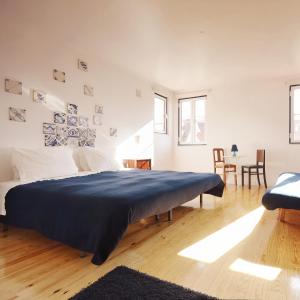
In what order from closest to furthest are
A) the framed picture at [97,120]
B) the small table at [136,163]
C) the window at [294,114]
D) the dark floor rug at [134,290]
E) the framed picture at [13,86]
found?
the dark floor rug at [134,290] → the framed picture at [13,86] → the framed picture at [97,120] → the small table at [136,163] → the window at [294,114]

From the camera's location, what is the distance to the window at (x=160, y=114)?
19.9 feet

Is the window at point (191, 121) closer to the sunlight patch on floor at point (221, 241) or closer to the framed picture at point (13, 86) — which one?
the sunlight patch on floor at point (221, 241)

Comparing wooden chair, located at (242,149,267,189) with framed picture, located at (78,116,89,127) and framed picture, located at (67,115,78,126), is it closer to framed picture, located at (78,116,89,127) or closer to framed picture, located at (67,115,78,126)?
framed picture, located at (78,116,89,127)

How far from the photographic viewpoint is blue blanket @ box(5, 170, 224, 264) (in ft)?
5.75

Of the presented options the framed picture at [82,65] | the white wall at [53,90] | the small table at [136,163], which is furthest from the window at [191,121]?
the framed picture at [82,65]

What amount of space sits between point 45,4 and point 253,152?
193 inches

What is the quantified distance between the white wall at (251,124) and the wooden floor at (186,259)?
2810 mm

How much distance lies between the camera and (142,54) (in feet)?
13.1

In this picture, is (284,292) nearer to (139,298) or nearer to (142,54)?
(139,298)

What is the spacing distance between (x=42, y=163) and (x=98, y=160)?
0.98 m

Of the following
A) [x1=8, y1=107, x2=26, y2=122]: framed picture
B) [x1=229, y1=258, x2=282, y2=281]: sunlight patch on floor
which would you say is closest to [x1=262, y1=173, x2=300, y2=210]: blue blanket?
[x1=229, y1=258, x2=282, y2=281]: sunlight patch on floor

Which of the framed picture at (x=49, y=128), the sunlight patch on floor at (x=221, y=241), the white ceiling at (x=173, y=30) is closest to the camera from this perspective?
the sunlight patch on floor at (x=221, y=241)

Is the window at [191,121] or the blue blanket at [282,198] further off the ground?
the window at [191,121]

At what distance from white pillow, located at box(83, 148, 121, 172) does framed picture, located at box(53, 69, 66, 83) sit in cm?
109
